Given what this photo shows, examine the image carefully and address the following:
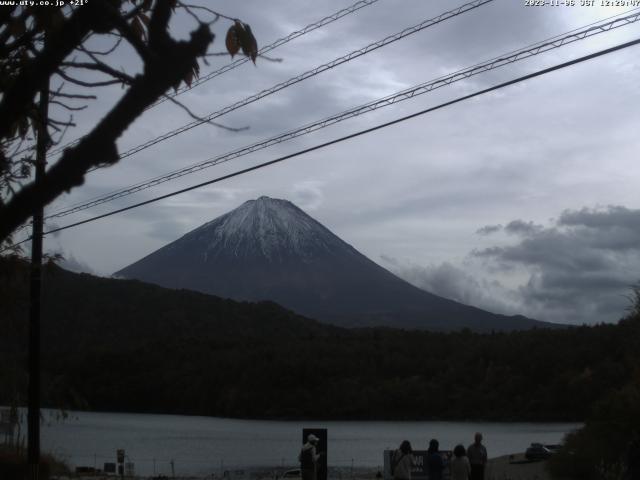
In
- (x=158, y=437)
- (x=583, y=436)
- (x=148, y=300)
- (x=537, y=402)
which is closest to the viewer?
(x=583, y=436)

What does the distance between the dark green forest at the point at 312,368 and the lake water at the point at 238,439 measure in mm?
2424

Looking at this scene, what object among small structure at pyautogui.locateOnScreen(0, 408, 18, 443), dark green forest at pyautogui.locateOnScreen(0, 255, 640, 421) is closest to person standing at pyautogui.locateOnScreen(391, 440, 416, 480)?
small structure at pyautogui.locateOnScreen(0, 408, 18, 443)

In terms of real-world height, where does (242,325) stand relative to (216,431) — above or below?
above

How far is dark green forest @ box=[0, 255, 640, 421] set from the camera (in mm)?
84812

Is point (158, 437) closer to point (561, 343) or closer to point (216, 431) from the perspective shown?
point (216, 431)

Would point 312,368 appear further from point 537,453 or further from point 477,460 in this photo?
point 477,460

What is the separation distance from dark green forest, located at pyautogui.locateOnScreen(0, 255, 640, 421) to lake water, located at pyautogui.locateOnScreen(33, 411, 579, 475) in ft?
7.95

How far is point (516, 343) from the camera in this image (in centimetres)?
9262

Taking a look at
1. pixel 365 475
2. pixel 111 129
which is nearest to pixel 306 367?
pixel 365 475

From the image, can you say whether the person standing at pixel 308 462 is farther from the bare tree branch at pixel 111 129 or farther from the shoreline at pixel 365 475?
the bare tree branch at pixel 111 129

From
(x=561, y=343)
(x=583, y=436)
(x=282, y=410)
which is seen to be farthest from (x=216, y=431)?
(x=583, y=436)

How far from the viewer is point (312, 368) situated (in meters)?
95.4

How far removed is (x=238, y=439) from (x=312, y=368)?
2311 centimetres

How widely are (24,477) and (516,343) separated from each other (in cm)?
8161
